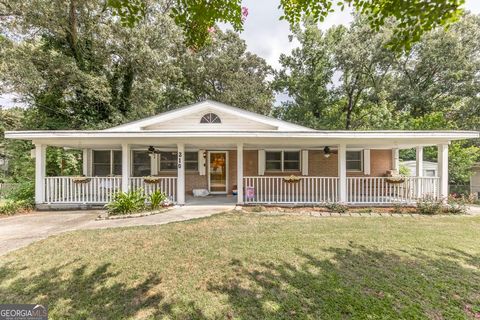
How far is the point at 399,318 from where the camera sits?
2.64m

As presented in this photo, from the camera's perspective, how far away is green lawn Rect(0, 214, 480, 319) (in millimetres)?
2811

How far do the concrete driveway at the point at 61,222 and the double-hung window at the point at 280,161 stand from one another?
3.75 m

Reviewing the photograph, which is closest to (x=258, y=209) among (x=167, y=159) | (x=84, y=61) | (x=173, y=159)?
(x=173, y=159)

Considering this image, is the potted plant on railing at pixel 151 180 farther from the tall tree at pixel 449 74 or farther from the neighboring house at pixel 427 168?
the tall tree at pixel 449 74

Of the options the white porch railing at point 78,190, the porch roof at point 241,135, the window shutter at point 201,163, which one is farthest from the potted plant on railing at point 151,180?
the window shutter at point 201,163

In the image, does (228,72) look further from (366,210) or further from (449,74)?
(449,74)

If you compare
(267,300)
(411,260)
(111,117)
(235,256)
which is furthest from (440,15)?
(111,117)

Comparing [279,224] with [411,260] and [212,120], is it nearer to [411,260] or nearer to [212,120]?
[411,260]

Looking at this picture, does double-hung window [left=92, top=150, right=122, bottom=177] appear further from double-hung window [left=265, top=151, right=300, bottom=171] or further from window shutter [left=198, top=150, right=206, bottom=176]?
double-hung window [left=265, top=151, right=300, bottom=171]

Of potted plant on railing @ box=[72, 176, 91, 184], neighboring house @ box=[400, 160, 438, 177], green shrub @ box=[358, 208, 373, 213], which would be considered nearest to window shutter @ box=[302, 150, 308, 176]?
green shrub @ box=[358, 208, 373, 213]

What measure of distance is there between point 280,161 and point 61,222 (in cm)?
859

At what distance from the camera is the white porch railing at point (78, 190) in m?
8.38

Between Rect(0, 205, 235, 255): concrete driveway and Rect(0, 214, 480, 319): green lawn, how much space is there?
0.61 meters

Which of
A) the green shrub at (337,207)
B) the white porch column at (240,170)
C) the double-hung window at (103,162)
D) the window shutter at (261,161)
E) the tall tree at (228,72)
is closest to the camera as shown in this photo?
the green shrub at (337,207)
